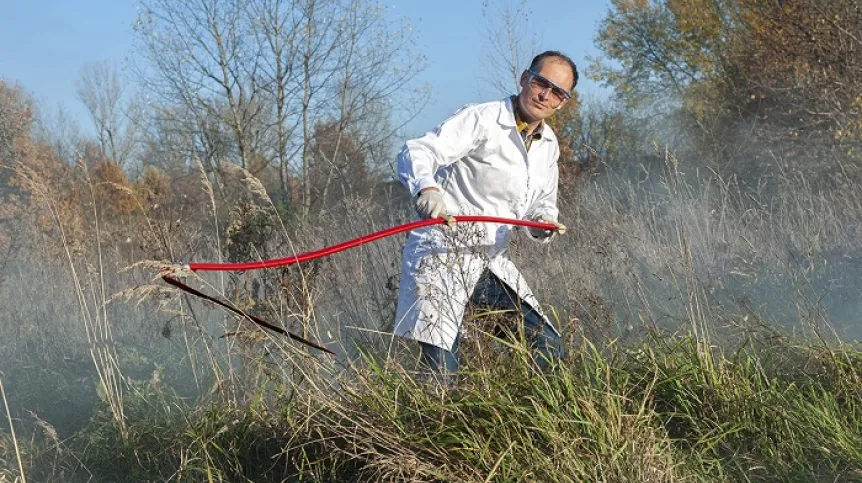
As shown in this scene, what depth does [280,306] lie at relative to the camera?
13.5ft

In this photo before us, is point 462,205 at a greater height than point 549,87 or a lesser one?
lesser

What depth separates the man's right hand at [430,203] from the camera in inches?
125

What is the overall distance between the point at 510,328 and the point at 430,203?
28.1 inches

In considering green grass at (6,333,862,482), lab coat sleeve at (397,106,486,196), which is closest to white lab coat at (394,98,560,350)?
lab coat sleeve at (397,106,486,196)

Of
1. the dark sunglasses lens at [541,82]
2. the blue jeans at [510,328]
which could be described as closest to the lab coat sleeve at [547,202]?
the blue jeans at [510,328]

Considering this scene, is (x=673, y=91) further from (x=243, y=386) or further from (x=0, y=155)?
(x=243, y=386)

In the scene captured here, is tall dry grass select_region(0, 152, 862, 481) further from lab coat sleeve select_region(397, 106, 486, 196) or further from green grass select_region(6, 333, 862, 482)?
lab coat sleeve select_region(397, 106, 486, 196)

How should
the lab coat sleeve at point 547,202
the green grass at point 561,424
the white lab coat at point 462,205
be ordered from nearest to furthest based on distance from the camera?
1. the green grass at point 561,424
2. the white lab coat at point 462,205
3. the lab coat sleeve at point 547,202

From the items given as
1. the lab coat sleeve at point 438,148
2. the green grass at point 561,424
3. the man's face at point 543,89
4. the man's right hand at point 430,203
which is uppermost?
the man's face at point 543,89

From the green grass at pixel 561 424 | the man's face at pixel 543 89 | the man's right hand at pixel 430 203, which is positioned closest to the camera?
the green grass at pixel 561 424

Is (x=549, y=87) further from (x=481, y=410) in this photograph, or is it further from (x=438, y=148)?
(x=481, y=410)

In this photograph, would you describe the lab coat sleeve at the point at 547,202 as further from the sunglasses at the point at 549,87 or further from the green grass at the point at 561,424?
the green grass at the point at 561,424

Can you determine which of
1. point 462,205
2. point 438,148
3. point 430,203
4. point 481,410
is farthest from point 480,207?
point 481,410

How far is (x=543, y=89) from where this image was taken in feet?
11.8
